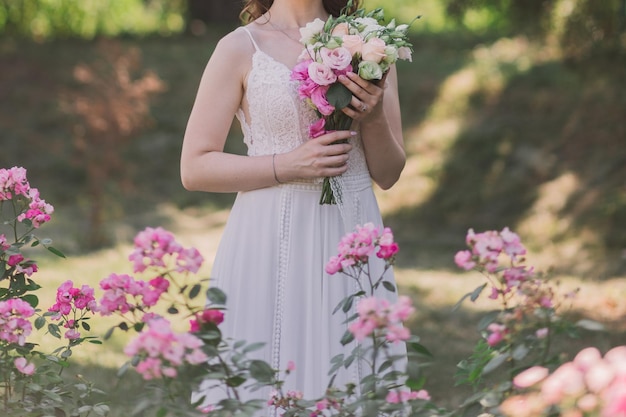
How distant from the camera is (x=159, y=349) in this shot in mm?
1492

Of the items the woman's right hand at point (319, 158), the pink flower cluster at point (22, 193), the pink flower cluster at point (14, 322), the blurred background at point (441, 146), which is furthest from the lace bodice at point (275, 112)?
the blurred background at point (441, 146)

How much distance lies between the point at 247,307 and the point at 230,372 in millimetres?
848

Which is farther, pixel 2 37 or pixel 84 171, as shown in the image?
pixel 2 37

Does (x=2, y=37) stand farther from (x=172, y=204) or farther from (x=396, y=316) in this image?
(x=396, y=316)

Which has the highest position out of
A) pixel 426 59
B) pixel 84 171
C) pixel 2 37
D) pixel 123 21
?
pixel 123 21

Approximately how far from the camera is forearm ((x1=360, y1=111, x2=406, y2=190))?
2.55 meters

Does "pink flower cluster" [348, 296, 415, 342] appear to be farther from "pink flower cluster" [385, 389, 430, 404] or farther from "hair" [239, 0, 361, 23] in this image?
"hair" [239, 0, 361, 23]

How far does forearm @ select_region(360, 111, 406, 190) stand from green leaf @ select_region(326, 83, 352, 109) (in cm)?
19

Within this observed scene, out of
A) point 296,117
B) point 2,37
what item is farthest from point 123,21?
point 296,117

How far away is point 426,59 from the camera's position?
Answer: 38.4 feet

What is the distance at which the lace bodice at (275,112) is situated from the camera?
8.31 feet

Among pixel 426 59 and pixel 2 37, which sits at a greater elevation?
pixel 2 37

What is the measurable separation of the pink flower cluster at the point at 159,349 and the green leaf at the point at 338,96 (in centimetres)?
99

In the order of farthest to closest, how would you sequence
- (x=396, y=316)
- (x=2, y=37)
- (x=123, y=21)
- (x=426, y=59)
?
(x=123, y=21)
(x=2, y=37)
(x=426, y=59)
(x=396, y=316)
